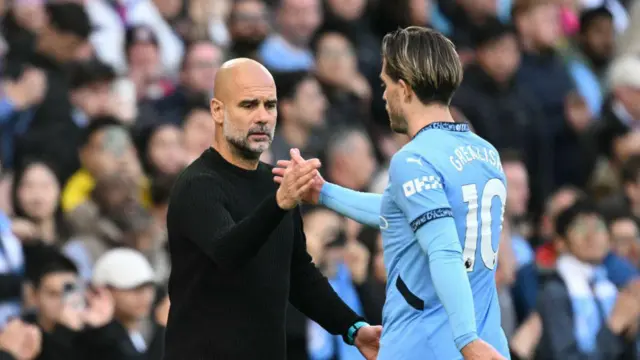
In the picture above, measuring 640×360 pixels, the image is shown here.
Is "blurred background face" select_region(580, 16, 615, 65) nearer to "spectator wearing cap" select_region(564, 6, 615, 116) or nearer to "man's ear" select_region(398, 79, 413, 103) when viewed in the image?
Result: "spectator wearing cap" select_region(564, 6, 615, 116)

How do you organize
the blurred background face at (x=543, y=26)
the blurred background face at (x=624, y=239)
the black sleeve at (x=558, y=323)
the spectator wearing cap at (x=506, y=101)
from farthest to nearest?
the blurred background face at (x=543, y=26) < the spectator wearing cap at (x=506, y=101) < the blurred background face at (x=624, y=239) < the black sleeve at (x=558, y=323)

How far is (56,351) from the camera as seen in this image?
29.8 feet

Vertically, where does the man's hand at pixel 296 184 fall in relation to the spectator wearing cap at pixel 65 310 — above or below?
above

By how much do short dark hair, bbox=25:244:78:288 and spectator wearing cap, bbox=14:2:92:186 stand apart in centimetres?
114

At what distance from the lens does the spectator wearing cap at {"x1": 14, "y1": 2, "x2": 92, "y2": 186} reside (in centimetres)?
1079

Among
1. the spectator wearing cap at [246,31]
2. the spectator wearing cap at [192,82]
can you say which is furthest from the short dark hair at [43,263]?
the spectator wearing cap at [246,31]

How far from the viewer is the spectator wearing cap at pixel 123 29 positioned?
12.3 meters

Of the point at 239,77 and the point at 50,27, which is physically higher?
the point at 239,77

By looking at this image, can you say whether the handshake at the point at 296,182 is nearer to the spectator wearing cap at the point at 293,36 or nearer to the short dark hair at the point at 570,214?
the short dark hair at the point at 570,214

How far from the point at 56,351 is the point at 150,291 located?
0.70 m

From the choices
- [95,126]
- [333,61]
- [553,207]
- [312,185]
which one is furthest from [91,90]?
[312,185]

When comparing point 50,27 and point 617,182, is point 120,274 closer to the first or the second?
point 50,27

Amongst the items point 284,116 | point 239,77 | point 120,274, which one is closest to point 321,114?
point 284,116

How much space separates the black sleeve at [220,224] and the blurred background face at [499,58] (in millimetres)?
7367
